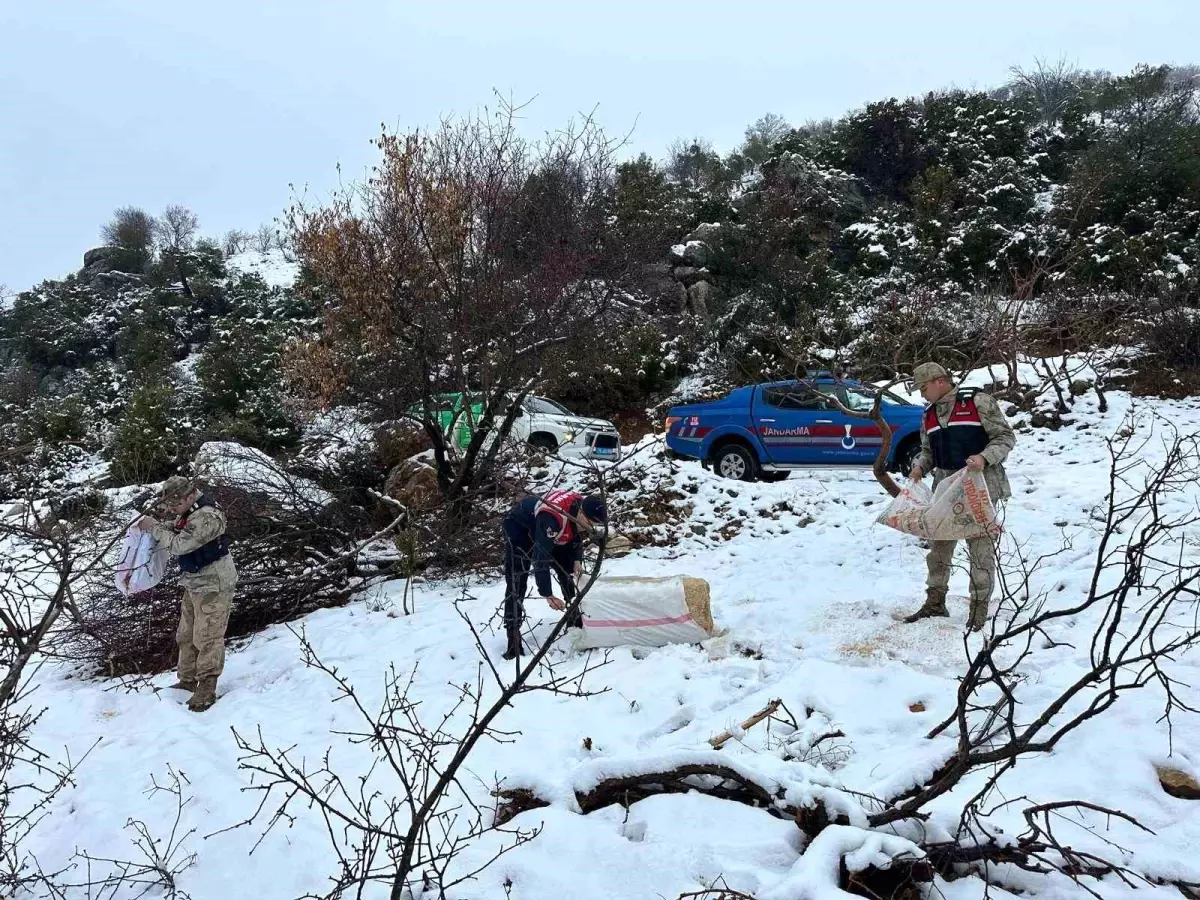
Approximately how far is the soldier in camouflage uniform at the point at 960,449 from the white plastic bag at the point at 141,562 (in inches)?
209

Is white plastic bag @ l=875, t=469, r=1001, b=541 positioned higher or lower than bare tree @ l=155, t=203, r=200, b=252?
lower

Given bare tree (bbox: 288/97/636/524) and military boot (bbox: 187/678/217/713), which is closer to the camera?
military boot (bbox: 187/678/217/713)

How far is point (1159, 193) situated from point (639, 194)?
42.5 ft

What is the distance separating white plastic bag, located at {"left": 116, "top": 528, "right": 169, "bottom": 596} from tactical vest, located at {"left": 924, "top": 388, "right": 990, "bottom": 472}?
5480 mm

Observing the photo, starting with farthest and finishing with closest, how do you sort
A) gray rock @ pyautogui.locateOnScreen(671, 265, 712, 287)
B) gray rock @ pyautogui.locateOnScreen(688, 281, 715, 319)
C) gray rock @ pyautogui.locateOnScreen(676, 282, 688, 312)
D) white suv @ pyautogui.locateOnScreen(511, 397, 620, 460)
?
gray rock @ pyautogui.locateOnScreen(671, 265, 712, 287)
gray rock @ pyautogui.locateOnScreen(688, 281, 715, 319)
gray rock @ pyautogui.locateOnScreen(676, 282, 688, 312)
white suv @ pyautogui.locateOnScreen(511, 397, 620, 460)

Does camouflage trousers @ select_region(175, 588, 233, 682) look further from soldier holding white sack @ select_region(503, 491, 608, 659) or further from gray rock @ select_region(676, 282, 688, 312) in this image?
gray rock @ select_region(676, 282, 688, 312)

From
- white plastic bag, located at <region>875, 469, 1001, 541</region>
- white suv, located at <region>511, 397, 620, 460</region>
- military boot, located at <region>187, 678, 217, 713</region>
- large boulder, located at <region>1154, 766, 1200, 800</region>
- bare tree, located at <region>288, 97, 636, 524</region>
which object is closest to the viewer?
large boulder, located at <region>1154, 766, 1200, 800</region>

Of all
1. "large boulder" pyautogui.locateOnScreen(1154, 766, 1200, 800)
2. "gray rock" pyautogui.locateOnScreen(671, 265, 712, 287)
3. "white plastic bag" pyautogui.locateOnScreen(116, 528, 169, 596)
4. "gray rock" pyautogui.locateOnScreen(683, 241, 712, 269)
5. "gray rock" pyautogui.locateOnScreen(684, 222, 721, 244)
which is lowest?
"large boulder" pyautogui.locateOnScreen(1154, 766, 1200, 800)

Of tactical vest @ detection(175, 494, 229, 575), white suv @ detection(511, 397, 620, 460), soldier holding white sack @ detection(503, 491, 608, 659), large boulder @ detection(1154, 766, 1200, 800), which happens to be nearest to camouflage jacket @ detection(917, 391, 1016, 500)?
large boulder @ detection(1154, 766, 1200, 800)

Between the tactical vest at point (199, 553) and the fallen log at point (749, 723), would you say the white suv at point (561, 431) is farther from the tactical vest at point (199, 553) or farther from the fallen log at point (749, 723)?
the fallen log at point (749, 723)

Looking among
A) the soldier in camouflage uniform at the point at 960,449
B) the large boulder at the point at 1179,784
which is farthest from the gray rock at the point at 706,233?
the large boulder at the point at 1179,784

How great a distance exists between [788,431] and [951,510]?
16.6 ft

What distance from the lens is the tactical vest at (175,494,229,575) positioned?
503 centimetres

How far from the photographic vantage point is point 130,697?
5277 mm
